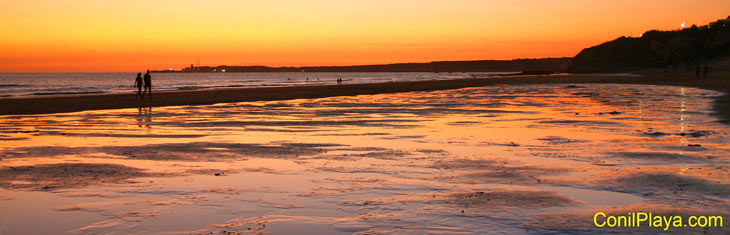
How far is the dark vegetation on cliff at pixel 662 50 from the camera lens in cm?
13312

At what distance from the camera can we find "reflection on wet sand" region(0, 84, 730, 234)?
616cm

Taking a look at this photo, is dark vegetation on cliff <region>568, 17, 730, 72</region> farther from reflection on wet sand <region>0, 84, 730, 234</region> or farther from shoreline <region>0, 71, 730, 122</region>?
reflection on wet sand <region>0, 84, 730, 234</region>

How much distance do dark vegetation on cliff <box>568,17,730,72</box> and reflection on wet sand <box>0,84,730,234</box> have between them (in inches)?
5070

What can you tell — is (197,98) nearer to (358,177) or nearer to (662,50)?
(358,177)

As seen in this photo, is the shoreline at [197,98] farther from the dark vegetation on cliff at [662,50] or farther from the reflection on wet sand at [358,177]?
the dark vegetation on cliff at [662,50]

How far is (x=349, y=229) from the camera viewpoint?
228 inches

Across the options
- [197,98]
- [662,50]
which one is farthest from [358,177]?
[662,50]

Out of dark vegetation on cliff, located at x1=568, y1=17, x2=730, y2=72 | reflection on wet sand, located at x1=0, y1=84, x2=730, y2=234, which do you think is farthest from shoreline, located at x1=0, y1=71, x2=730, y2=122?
dark vegetation on cliff, located at x1=568, y1=17, x2=730, y2=72

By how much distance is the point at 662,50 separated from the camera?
145750mm

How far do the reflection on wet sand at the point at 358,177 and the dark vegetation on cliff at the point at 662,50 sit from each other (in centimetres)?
Result: 12879

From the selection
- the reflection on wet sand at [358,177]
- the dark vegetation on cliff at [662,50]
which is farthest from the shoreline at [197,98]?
the dark vegetation on cliff at [662,50]

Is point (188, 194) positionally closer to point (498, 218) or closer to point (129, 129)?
point (498, 218)

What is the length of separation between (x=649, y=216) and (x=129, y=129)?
14.2 metres

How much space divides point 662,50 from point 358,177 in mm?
155176
